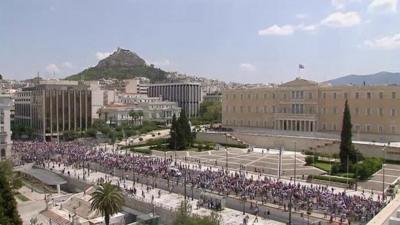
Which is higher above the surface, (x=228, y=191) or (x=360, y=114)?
(x=360, y=114)

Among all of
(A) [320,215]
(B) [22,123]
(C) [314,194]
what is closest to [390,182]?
(C) [314,194]

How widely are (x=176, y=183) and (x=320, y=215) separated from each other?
14676mm

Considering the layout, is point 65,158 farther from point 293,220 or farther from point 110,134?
point 293,220

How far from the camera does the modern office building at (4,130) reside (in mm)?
60062

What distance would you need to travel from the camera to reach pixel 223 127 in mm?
80375

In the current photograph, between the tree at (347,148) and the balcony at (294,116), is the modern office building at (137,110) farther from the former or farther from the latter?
the tree at (347,148)

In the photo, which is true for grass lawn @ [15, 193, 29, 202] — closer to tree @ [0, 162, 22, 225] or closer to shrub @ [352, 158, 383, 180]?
tree @ [0, 162, 22, 225]

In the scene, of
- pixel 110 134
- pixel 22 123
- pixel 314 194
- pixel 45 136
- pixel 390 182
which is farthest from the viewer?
pixel 22 123

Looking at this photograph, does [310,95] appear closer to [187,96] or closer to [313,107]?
[313,107]

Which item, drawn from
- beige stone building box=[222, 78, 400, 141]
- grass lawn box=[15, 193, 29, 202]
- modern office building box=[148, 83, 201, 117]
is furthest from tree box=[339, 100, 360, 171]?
modern office building box=[148, 83, 201, 117]

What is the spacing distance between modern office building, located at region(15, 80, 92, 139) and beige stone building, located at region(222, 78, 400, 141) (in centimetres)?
3169

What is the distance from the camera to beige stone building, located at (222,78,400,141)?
6003 cm

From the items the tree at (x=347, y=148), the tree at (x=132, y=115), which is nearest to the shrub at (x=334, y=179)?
the tree at (x=347, y=148)

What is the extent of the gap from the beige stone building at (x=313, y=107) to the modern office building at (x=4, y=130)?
37851 mm
